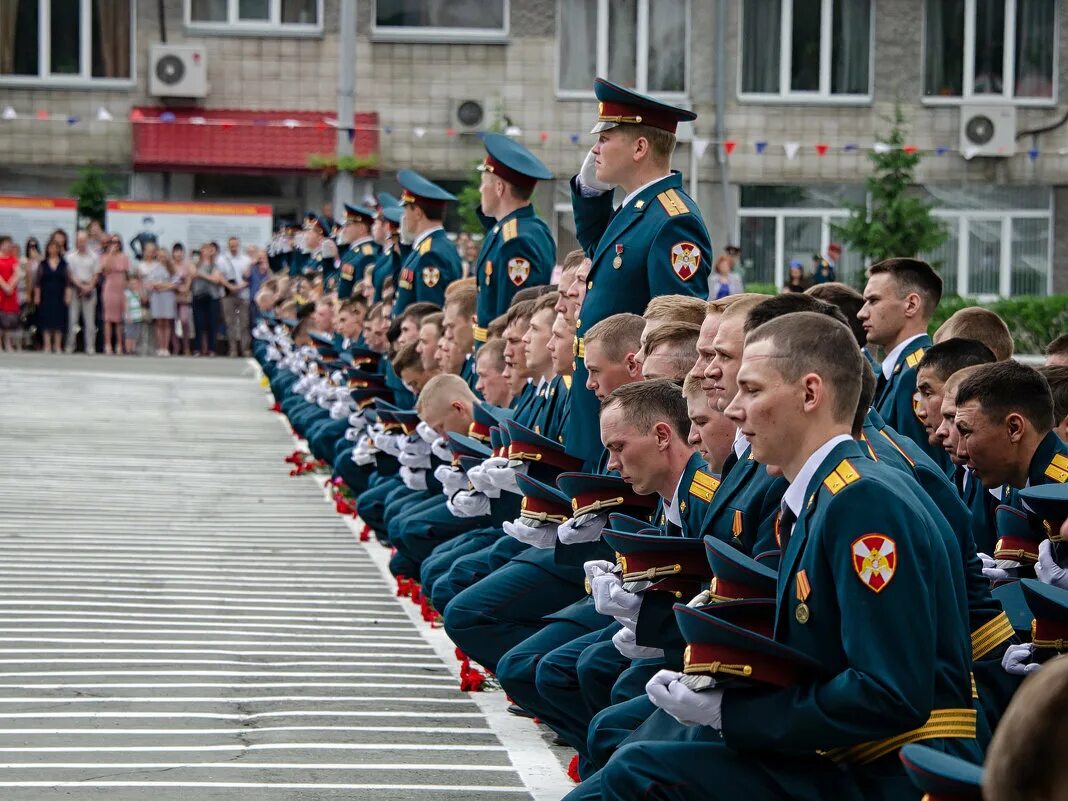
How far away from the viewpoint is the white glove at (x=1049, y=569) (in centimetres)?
509

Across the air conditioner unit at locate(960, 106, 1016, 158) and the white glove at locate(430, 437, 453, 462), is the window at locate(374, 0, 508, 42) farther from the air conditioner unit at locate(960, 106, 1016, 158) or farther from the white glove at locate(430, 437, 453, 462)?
the white glove at locate(430, 437, 453, 462)

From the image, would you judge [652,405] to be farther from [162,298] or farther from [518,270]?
[162,298]

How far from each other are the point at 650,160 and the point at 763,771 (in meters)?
3.97

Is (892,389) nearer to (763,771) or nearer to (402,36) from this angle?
(763,771)

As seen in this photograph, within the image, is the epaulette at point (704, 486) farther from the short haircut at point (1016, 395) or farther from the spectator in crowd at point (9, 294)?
the spectator in crowd at point (9, 294)

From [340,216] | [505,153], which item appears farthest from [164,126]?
[505,153]

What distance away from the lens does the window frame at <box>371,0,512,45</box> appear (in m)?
31.4

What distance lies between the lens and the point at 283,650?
27.0 ft

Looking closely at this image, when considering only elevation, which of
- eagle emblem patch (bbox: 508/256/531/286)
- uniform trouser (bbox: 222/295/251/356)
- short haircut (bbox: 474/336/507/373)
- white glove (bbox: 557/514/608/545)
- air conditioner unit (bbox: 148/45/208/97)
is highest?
air conditioner unit (bbox: 148/45/208/97)

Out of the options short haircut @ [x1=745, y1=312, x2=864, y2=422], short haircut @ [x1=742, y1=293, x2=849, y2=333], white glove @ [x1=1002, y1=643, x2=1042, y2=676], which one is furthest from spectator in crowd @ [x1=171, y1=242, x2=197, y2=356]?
short haircut @ [x1=745, y1=312, x2=864, y2=422]

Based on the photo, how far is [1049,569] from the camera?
5.15 m

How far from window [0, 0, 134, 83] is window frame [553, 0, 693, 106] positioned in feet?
24.5

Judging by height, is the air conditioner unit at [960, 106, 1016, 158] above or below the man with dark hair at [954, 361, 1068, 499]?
above

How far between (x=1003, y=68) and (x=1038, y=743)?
3189 cm
